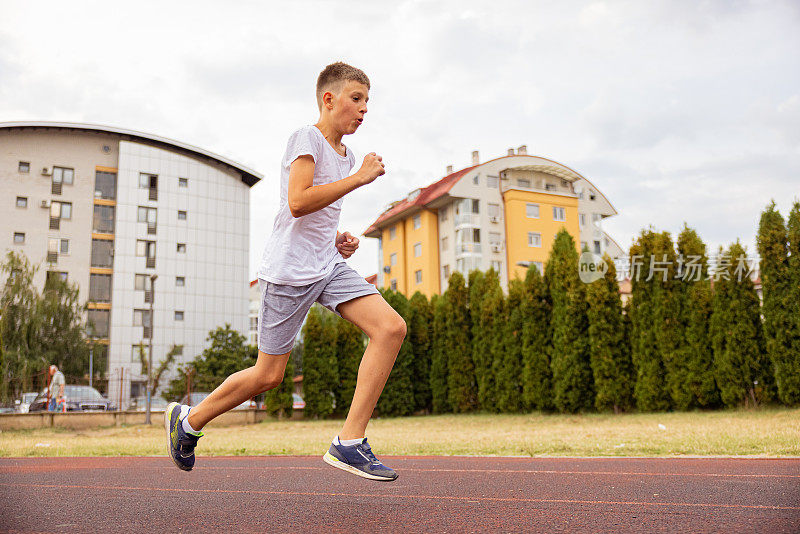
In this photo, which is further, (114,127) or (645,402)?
(114,127)

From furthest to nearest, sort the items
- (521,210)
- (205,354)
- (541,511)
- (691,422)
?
(521,210) < (205,354) < (691,422) < (541,511)

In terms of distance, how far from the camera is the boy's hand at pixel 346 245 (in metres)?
3.78

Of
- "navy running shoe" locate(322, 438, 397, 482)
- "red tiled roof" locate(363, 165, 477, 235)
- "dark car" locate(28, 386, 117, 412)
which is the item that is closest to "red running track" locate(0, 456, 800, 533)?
"navy running shoe" locate(322, 438, 397, 482)

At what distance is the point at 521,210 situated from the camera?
45812mm

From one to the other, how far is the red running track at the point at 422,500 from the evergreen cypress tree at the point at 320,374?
15562 millimetres

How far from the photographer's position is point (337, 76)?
3570 millimetres

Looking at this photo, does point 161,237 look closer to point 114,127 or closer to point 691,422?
point 114,127

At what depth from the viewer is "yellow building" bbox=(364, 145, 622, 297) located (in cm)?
4450

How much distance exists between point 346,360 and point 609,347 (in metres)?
8.59

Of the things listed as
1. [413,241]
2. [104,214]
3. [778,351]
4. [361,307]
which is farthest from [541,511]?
[104,214]

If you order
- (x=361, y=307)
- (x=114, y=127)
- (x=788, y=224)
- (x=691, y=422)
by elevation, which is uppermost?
(x=114, y=127)

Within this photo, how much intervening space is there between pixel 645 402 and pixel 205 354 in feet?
106

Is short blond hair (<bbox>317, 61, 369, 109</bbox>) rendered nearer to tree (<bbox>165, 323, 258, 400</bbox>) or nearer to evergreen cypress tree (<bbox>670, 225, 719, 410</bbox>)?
evergreen cypress tree (<bbox>670, 225, 719, 410</bbox>)


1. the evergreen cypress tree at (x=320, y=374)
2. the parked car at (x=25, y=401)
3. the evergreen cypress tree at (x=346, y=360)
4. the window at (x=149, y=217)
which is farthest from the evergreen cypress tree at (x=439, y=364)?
the window at (x=149, y=217)
